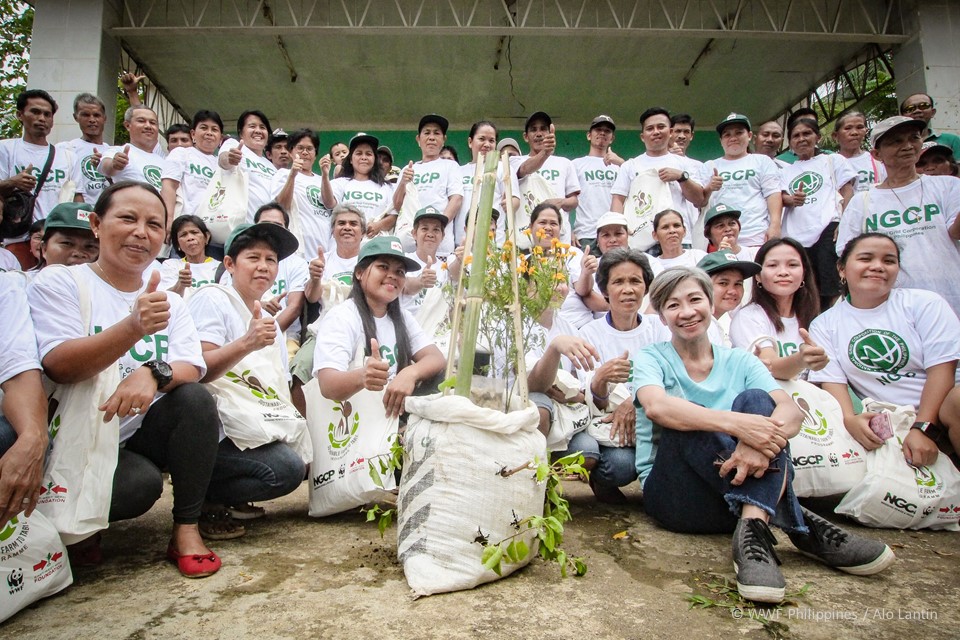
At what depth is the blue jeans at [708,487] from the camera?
226 centimetres

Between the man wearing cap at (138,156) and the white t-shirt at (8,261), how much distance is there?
3.45ft

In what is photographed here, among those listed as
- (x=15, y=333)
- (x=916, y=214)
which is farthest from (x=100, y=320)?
(x=916, y=214)

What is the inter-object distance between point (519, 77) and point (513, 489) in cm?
821

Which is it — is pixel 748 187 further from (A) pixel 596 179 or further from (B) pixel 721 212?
(A) pixel 596 179

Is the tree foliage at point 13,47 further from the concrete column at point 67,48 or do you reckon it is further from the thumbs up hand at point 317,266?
the thumbs up hand at point 317,266

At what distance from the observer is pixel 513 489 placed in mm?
2020

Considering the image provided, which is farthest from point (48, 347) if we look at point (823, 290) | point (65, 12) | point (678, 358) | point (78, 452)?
point (65, 12)

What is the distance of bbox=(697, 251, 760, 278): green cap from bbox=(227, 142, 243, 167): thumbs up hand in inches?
140

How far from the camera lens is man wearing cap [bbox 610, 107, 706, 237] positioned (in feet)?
16.5

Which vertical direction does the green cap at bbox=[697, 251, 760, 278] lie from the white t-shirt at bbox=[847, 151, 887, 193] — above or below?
below

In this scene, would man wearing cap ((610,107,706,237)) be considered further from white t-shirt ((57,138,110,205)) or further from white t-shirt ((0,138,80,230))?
white t-shirt ((0,138,80,230))

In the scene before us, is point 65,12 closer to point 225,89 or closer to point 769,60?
point 225,89

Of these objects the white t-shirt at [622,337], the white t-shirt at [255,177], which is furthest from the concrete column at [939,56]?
the white t-shirt at [255,177]

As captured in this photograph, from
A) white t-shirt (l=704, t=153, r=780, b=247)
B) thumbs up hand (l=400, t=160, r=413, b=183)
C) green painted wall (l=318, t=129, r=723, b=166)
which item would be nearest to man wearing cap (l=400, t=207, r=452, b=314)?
thumbs up hand (l=400, t=160, r=413, b=183)
